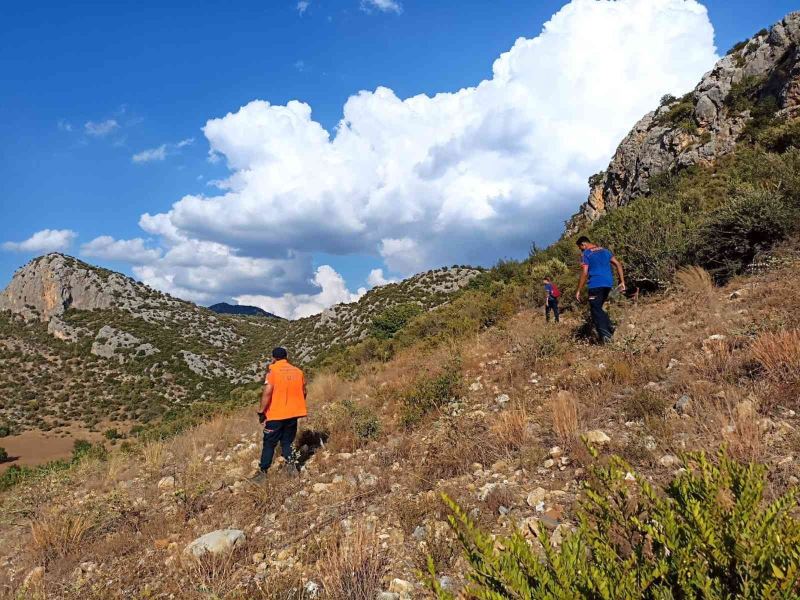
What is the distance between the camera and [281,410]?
6.01 metres

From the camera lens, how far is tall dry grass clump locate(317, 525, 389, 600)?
294 centimetres

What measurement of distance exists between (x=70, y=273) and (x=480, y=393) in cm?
8513

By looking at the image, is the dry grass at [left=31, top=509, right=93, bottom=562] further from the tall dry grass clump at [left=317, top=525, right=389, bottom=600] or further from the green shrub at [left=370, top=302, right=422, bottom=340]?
the green shrub at [left=370, top=302, right=422, bottom=340]

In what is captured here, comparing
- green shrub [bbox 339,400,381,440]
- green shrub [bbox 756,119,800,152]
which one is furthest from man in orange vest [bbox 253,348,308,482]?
green shrub [bbox 756,119,800,152]

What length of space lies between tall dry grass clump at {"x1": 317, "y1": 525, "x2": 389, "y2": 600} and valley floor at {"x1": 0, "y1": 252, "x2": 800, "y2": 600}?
1cm

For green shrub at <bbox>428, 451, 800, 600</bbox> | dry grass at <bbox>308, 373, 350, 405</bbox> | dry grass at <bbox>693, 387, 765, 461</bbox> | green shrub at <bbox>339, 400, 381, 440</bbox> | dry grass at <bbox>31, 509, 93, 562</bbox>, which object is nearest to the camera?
green shrub at <bbox>428, 451, 800, 600</bbox>

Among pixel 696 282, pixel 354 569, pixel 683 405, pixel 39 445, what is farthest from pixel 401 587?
pixel 39 445

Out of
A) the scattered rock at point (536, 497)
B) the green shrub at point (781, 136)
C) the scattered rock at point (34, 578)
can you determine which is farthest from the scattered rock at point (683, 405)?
the green shrub at point (781, 136)

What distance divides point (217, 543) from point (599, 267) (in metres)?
6.72

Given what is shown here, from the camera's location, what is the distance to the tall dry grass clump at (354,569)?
2939 mm

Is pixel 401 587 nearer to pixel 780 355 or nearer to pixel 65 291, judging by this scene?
pixel 780 355

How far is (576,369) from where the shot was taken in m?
6.32

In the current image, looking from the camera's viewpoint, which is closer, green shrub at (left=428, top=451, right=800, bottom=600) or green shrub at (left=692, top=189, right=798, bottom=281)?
green shrub at (left=428, top=451, right=800, bottom=600)

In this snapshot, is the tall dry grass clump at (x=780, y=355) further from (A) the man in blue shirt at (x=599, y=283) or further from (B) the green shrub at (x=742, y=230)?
(B) the green shrub at (x=742, y=230)
